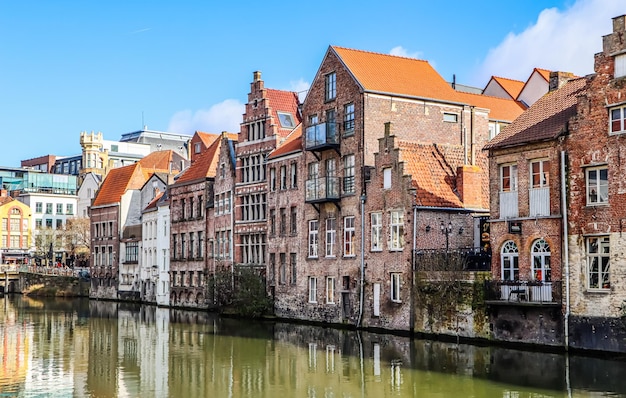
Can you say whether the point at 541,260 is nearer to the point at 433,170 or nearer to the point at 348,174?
the point at 433,170

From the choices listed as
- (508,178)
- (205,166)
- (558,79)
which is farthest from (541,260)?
(205,166)

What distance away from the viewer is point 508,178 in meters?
36.3

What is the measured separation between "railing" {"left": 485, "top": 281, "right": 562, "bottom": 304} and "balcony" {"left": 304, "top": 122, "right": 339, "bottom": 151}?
1449 centimetres

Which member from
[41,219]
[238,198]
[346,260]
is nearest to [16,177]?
[41,219]

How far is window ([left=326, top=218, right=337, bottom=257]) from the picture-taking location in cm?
4797

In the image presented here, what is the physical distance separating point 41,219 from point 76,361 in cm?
8964

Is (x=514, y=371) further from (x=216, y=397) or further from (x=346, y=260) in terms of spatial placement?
(x=346, y=260)

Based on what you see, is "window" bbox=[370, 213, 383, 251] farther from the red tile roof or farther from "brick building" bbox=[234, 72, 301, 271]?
"brick building" bbox=[234, 72, 301, 271]

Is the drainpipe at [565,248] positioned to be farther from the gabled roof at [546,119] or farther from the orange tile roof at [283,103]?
the orange tile roof at [283,103]

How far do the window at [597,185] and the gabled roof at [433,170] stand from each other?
10071 millimetres

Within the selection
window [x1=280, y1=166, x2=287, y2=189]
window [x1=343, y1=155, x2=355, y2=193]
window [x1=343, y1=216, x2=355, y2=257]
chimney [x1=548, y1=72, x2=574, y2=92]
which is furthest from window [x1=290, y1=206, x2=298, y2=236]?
chimney [x1=548, y1=72, x2=574, y2=92]

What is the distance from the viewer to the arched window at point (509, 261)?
3541 cm

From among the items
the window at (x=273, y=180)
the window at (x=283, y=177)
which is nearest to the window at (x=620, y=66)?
the window at (x=283, y=177)

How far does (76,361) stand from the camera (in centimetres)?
3325
